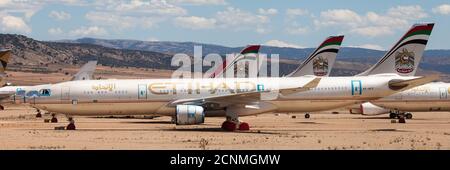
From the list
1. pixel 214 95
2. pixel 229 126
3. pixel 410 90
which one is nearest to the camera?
pixel 229 126

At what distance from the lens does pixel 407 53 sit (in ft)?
149

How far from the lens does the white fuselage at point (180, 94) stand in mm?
42344

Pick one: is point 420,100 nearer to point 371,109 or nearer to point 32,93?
point 371,109

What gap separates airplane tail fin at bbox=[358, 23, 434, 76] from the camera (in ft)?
149

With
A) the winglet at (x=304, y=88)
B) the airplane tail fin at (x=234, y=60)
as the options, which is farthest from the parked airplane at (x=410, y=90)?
the airplane tail fin at (x=234, y=60)

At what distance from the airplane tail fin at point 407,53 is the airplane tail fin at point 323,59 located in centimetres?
1536

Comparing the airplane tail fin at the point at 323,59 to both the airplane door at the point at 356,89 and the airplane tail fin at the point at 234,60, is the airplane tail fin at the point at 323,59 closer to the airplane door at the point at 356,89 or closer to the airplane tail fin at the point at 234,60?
the airplane tail fin at the point at 234,60

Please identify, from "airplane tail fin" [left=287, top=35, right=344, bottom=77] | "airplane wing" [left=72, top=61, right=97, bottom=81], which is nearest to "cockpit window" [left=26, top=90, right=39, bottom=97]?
"airplane wing" [left=72, top=61, right=97, bottom=81]

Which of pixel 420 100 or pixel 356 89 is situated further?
pixel 420 100

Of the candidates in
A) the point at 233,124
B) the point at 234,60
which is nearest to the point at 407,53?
the point at 233,124

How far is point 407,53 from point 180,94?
15494 mm

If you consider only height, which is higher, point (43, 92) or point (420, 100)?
point (43, 92)
